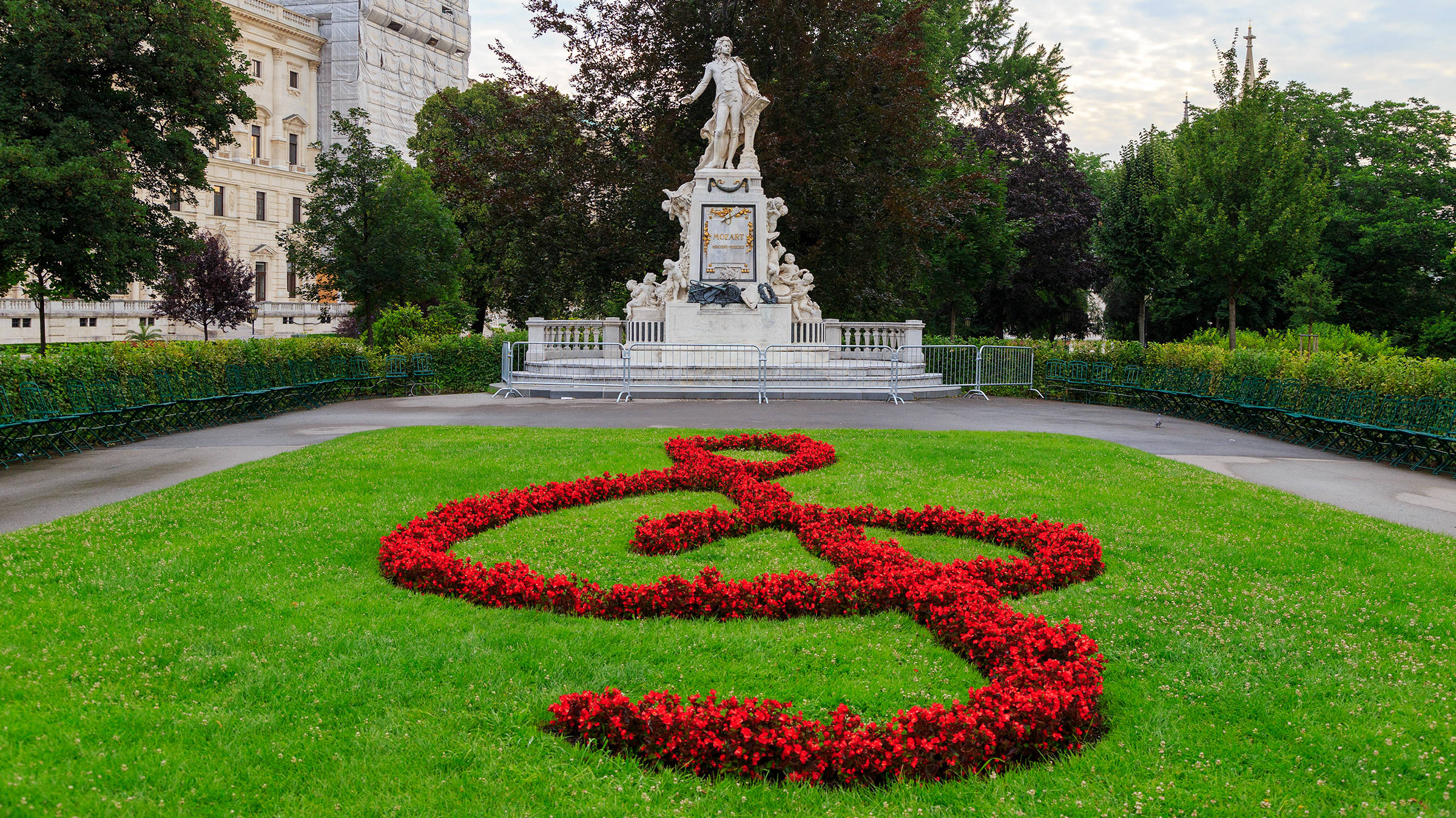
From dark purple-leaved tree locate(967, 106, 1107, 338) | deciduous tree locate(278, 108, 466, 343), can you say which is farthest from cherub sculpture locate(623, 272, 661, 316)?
dark purple-leaved tree locate(967, 106, 1107, 338)

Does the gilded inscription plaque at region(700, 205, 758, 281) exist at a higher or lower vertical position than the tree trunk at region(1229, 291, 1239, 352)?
higher

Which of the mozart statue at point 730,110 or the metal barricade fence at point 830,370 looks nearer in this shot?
the metal barricade fence at point 830,370

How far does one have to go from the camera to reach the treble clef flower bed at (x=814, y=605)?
3807 mm

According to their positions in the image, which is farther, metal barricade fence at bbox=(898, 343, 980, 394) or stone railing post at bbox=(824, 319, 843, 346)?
stone railing post at bbox=(824, 319, 843, 346)

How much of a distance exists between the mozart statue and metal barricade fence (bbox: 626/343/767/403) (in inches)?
221

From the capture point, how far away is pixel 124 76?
20047 millimetres

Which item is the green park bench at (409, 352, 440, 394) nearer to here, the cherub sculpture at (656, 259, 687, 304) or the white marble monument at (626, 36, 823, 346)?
the white marble monument at (626, 36, 823, 346)

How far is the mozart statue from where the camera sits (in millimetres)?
24516

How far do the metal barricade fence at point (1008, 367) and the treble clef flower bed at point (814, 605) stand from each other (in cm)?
1382

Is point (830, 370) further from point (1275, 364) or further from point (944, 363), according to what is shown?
point (1275, 364)

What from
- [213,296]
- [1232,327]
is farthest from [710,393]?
[213,296]

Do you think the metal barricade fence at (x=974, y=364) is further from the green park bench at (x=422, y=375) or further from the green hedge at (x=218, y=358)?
the green park bench at (x=422, y=375)

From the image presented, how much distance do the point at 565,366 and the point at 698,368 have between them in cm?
326

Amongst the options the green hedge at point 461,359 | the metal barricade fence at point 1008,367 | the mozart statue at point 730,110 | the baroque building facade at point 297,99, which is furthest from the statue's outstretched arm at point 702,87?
the baroque building facade at point 297,99
